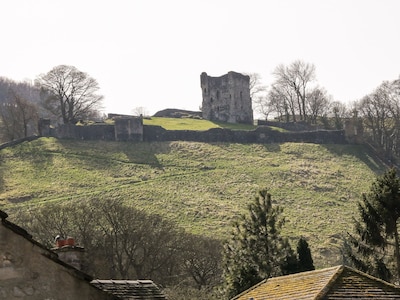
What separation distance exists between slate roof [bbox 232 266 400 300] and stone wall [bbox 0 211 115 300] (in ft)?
20.2

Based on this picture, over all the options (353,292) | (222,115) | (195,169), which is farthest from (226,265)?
(222,115)

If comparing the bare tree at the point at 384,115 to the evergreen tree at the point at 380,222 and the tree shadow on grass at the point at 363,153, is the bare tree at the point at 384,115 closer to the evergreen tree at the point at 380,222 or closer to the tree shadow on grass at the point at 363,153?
the tree shadow on grass at the point at 363,153

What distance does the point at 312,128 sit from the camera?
117 m

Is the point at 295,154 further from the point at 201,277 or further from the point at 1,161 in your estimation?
the point at 201,277

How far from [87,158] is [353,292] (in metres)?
80.5

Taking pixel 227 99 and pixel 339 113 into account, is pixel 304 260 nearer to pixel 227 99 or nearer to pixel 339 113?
pixel 339 113

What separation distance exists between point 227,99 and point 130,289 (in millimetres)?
116212

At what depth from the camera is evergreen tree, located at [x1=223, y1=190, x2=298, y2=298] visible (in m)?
36.1

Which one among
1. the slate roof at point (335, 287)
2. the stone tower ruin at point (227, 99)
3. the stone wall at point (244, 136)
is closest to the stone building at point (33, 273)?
the slate roof at point (335, 287)

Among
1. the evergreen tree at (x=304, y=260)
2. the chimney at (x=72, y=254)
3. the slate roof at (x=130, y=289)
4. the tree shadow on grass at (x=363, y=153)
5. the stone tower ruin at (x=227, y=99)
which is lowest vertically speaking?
the evergreen tree at (x=304, y=260)

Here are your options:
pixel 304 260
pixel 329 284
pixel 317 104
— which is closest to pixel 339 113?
pixel 317 104

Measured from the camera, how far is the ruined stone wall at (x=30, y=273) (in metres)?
10.1

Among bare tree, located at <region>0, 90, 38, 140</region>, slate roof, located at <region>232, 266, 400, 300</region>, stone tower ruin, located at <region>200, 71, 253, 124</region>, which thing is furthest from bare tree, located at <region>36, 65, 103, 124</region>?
slate roof, located at <region>232, 266, 400, 300</region>

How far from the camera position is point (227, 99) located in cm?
12738
